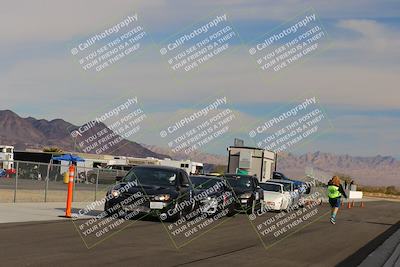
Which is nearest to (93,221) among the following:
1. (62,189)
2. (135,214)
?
(135,214)

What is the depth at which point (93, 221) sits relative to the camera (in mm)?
17703

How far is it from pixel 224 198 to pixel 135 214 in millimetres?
5273

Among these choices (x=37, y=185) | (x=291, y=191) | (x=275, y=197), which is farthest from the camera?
(x=291, y=191)

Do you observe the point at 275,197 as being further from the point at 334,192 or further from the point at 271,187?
the point at 334,192

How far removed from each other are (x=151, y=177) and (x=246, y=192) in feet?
21.3

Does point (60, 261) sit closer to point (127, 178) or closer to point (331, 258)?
point (331, 258)

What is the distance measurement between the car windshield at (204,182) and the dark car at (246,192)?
1.33 metres

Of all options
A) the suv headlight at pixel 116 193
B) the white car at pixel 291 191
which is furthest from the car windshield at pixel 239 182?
the suv headlight at pixel 116 193

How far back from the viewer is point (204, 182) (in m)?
24.5

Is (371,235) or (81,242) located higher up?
(81,242)

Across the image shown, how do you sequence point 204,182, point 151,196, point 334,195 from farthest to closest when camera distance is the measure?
point 334,195 < point 204,182 < point 151,196

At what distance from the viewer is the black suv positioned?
25.7 metres

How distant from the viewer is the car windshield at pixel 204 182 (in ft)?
79.6

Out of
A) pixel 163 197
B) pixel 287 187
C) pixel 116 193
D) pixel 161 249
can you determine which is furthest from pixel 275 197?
pixel 161 249
